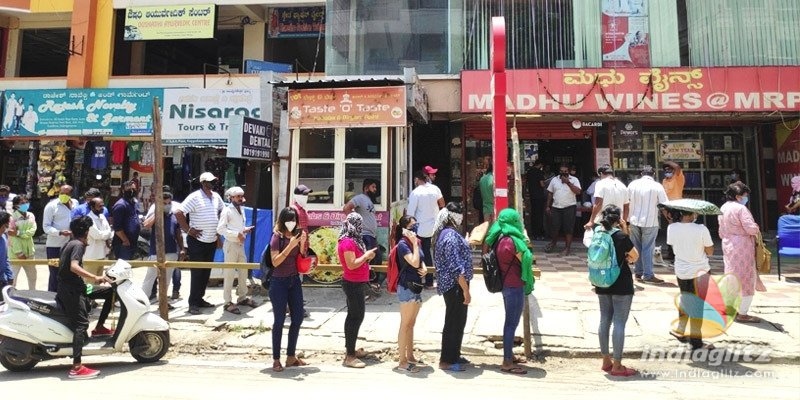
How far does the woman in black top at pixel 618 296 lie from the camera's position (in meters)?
4.64

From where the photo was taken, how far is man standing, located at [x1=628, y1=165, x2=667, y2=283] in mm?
7707

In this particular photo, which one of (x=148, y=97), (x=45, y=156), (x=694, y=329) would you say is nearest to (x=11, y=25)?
(x=45, y=156)

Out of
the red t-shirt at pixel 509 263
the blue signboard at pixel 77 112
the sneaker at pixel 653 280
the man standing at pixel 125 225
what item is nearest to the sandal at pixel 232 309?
the man standing at pixel 125 225

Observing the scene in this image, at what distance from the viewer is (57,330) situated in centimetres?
486

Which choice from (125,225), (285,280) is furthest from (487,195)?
(125,225)

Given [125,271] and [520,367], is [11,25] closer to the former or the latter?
[125,271]

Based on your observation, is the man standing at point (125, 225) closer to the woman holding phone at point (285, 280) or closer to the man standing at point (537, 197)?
the woman holding phone at point (285, 280)

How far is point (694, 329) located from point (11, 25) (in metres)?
21.8

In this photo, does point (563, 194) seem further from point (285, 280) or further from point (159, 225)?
point (159, 225)

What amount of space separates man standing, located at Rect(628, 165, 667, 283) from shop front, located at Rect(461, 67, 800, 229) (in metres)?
3.10

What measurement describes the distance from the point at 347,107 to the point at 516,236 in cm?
434

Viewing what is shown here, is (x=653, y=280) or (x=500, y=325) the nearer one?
(x=500, y=325)

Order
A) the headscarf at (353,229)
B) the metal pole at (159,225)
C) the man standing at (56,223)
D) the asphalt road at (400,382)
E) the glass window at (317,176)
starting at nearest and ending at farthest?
the asphalt road at (400,382) → the headscarf at (353,229) → the metal pole at (159,225) → the man standing at (56,223) → the glass window at (317,176)

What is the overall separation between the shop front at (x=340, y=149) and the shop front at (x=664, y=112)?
3213 mm
